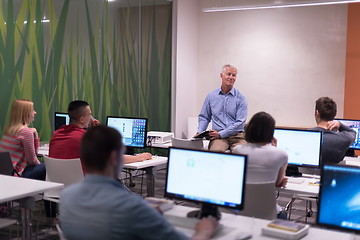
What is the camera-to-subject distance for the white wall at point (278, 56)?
26.6 feet

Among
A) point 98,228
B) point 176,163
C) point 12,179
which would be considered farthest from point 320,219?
point 12,179

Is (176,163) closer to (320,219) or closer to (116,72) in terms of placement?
(320,219)

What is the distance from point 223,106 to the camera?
6477 mm

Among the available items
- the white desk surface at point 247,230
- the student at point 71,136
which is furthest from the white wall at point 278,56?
the white desk surface at point 247,230

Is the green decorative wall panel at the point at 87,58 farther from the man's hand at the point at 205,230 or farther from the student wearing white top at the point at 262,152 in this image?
the man's hand at the point at 205,230

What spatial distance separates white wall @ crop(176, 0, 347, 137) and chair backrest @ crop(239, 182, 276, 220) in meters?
5.27

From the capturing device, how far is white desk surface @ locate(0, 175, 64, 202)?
330 cm

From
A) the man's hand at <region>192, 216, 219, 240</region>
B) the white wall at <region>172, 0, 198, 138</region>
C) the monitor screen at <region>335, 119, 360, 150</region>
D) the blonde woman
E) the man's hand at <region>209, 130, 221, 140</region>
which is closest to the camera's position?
the man's hand at <region>192, 216, 219, 240</region>

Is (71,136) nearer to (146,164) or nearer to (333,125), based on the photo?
(146,164)

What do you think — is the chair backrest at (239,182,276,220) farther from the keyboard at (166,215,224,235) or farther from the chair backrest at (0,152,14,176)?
the chair backrest at (0,152,14,176)

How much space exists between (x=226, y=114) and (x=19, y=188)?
3492 millimetres

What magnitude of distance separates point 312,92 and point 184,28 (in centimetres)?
265

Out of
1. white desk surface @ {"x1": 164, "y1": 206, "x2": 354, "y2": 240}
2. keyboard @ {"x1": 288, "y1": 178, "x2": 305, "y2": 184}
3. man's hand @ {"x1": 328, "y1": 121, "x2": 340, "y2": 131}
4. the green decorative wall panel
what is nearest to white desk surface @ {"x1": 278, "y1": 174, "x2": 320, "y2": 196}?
keyboard @ {"x1": 288, "y1": 178, "x2": 305, "y2": 184}

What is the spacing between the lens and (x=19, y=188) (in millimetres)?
3521
